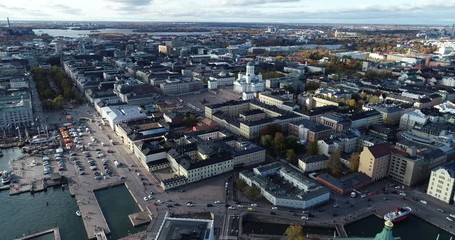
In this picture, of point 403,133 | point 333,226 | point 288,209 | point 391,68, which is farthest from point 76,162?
point 391,68

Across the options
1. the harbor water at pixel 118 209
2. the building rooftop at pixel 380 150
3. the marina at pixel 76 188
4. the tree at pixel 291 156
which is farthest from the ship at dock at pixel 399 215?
the harbor water at pixel 118 209

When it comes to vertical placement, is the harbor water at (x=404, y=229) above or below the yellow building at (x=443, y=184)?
below

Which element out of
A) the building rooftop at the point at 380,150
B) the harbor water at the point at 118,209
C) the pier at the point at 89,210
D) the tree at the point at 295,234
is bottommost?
the harbor water at the point at 118,209

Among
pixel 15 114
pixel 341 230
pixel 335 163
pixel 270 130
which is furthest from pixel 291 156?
pixel 15 114

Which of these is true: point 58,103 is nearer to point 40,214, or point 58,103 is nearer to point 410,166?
point 40,214

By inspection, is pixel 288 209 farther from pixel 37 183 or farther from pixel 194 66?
pixel 194 66

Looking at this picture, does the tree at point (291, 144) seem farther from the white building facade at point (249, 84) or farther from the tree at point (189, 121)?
the white building facade at point (249, 84)

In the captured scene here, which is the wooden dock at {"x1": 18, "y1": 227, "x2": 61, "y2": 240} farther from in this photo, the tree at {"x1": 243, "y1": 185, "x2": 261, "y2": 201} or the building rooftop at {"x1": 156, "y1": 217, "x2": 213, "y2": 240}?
the tree at {"x1": 243, "y1": 185, "x2": 261, "y2": 201}
